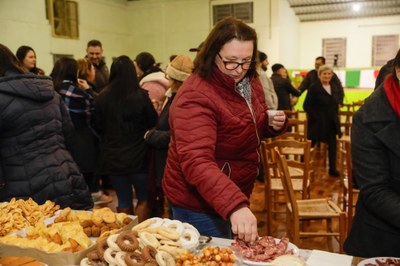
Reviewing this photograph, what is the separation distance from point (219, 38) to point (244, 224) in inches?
27.3

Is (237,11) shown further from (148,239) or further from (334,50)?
(148,239)

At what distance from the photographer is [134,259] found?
1.22 m

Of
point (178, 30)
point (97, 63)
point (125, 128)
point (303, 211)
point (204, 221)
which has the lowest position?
point (303, 211)

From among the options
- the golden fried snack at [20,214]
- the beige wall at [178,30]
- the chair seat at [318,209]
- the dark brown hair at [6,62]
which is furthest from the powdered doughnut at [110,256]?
the beige wall at [178,30]

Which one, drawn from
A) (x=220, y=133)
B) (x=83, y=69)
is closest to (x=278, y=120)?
(x=220, y=133)

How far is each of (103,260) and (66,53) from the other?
27.2 ft

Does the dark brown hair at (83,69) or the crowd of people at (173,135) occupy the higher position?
the dark brown hair at (83,69)

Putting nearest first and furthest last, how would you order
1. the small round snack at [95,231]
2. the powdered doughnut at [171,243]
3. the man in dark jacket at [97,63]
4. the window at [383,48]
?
the powdered doughnut at [171,243] < the small round snack at [95,231] < the man in dark jacket at [97,63] < the window at [383,48]

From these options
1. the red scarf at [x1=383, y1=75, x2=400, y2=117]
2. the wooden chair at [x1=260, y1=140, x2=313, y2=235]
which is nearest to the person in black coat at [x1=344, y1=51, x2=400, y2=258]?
the red scarf at [x1=383, y1=75, x2=400, y2=117]

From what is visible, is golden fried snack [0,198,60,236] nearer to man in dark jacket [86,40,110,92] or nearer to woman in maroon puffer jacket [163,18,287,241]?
woman in maroon puffer jacket [163,18,287,241]

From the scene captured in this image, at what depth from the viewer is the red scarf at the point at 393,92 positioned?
146cm

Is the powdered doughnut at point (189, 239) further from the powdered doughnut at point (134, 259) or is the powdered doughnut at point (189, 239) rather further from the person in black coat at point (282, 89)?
the person in black coat at point (282, 89)

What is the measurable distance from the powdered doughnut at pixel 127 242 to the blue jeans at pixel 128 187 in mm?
2055

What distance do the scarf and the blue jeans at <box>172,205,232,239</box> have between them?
0.50 m
